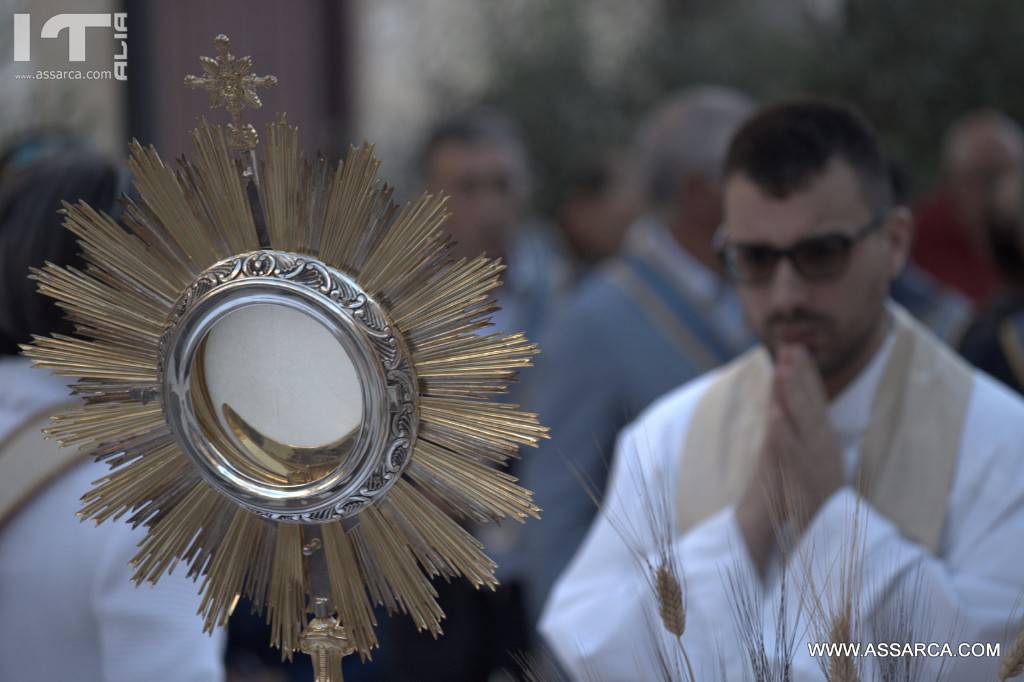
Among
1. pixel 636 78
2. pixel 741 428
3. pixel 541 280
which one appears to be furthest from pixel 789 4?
pixel 741 428

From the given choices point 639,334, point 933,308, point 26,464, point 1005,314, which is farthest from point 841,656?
point 933,308

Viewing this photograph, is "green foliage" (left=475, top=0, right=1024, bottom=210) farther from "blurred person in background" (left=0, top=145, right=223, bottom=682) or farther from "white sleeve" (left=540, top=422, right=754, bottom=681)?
"blurred person in background" (left=0, top=145, right=223, bottom=682)

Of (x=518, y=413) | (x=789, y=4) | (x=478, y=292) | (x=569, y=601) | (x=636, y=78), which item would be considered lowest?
(x=569, y=601)

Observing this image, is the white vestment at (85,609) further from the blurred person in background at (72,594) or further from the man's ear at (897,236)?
the man's ear at (897,236)

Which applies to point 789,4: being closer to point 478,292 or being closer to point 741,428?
point 741,428

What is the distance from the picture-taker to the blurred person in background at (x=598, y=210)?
6.54m

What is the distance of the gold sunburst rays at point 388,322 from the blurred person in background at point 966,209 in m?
4.47

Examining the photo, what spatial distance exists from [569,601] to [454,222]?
8.11 ft

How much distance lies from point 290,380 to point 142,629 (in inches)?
26.0

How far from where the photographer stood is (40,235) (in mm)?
1854

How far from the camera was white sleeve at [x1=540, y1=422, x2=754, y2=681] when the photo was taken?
1837 millimetres

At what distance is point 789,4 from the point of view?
11312mm
